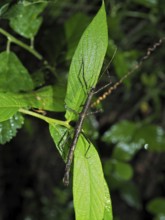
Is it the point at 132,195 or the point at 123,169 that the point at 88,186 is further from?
the point at 132,195

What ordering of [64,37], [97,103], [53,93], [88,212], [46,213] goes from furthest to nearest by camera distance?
[46,213]
[64,37]
[97,103]
[53,93]
[88,212]

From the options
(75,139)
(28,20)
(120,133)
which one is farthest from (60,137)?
(120,133)

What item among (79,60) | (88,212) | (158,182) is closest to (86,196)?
(88,212)

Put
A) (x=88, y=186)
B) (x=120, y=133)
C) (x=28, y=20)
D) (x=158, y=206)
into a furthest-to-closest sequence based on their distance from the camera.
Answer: (x=158, y=206), (x=120, y=133), (x=28, y=20), (x=88, y=186)

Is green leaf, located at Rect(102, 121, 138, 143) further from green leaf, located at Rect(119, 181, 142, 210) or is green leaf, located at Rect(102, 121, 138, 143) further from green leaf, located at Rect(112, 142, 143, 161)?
green leaf, located at Rect(119, 181, 142, 210)

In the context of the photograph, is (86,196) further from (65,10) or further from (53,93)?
(65,10)

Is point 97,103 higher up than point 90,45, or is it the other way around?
point 90,45

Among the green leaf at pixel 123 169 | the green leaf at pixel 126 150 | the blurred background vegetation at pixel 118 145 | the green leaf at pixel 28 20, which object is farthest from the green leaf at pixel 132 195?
the green leaf at pixel 28 20
